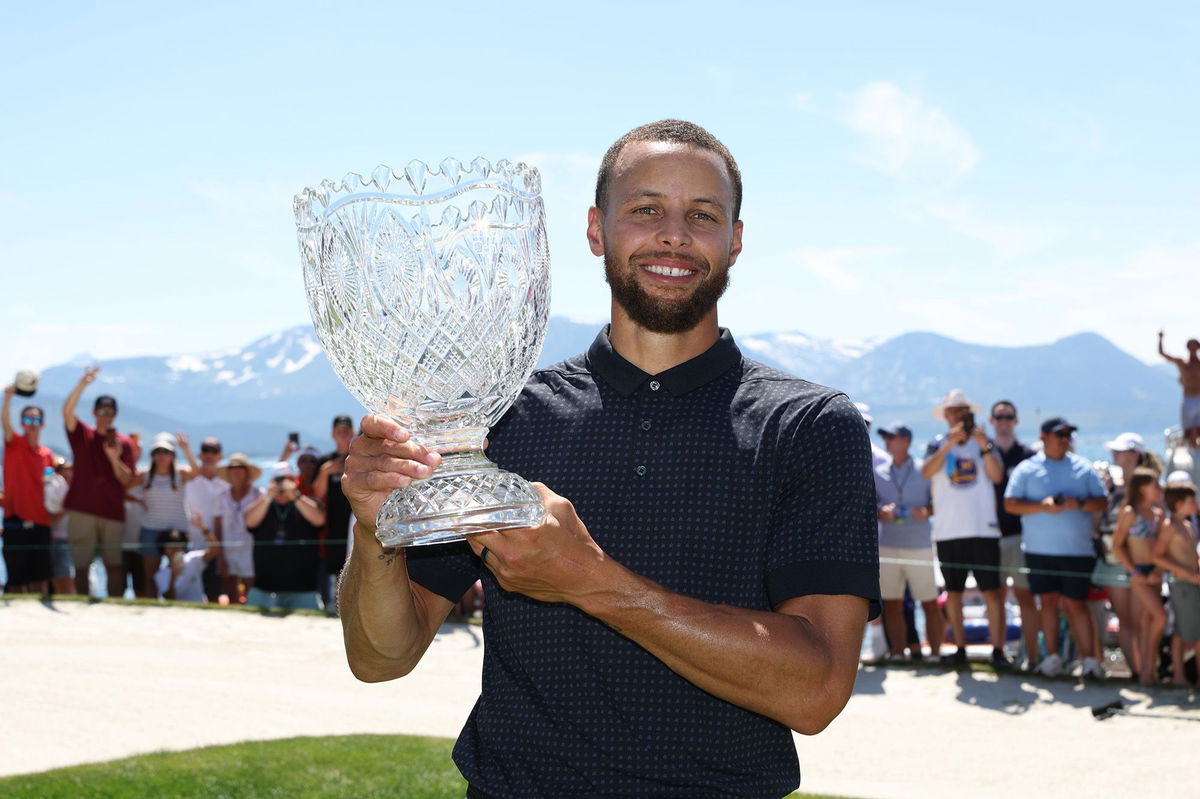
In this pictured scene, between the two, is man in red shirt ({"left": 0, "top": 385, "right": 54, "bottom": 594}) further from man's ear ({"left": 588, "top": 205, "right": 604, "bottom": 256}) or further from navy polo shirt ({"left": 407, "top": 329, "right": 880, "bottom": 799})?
navy polo shirt ({"left": 407, "top": 329, "right": 880, "bottom": 799})

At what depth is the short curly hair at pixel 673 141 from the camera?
2213 mm

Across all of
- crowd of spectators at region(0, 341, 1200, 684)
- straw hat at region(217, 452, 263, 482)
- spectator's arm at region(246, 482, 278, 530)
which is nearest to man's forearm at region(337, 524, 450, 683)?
crowd of spectators at region(0, 341, 1200, 684)

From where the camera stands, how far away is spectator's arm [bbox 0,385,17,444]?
1171 cm

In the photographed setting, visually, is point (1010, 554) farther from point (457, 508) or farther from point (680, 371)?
point (457, 508)

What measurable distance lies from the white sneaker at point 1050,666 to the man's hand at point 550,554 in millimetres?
8550

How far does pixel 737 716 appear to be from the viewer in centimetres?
221

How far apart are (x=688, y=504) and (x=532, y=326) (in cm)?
43

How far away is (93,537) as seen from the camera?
493 inches

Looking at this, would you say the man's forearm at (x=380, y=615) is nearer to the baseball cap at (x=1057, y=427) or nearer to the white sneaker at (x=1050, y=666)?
the baseball cap at (x=1057, y=427)

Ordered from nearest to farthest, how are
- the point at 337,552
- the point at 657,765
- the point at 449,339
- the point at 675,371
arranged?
the point at 449,339 < the point at 657,765 < the point at 675,371 < the point at 337,552

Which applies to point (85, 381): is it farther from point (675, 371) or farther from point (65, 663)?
point (675, 371)

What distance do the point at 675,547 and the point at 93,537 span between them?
11.5m

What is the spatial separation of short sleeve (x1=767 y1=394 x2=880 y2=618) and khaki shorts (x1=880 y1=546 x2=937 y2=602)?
791 centimetres

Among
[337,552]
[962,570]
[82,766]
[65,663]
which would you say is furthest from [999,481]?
[65,663]
